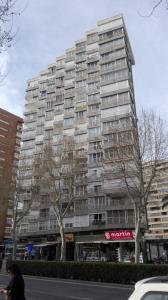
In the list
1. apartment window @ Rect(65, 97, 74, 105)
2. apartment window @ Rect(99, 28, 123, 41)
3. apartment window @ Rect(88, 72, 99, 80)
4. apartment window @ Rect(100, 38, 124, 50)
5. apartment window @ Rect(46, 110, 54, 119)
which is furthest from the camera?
apartment window @ Rect(46, 110, 54, 119)

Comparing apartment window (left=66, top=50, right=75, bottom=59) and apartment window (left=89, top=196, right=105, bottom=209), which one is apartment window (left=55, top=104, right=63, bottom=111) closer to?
apartment window (left=66, top=50, right=75, bottom=59)

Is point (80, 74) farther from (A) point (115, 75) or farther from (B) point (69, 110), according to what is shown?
(A) point (115, 75)

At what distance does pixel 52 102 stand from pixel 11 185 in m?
27.6

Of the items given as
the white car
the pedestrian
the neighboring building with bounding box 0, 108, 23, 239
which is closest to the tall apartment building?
the neighboring building with bounding box 0, 108, 23, 239

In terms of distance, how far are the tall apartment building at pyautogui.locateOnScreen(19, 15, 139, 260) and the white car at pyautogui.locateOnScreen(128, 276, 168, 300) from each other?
29768mm

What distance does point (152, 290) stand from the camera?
2689 millimetres

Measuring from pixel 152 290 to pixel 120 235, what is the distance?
35692mm

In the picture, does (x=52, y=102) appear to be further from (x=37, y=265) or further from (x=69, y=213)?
(x=37, y=265)

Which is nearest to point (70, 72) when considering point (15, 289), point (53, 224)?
point (53, 224)

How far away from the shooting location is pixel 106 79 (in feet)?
169

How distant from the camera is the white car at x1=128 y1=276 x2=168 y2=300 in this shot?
263cm

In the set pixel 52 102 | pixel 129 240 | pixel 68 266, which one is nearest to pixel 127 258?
pixel 129 240

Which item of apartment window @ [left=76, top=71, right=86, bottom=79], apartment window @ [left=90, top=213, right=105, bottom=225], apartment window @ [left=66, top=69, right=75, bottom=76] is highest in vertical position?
apartment window @ [left=66, top=69, right=75, bottom=76]

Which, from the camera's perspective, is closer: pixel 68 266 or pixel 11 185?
pixel 68 266
